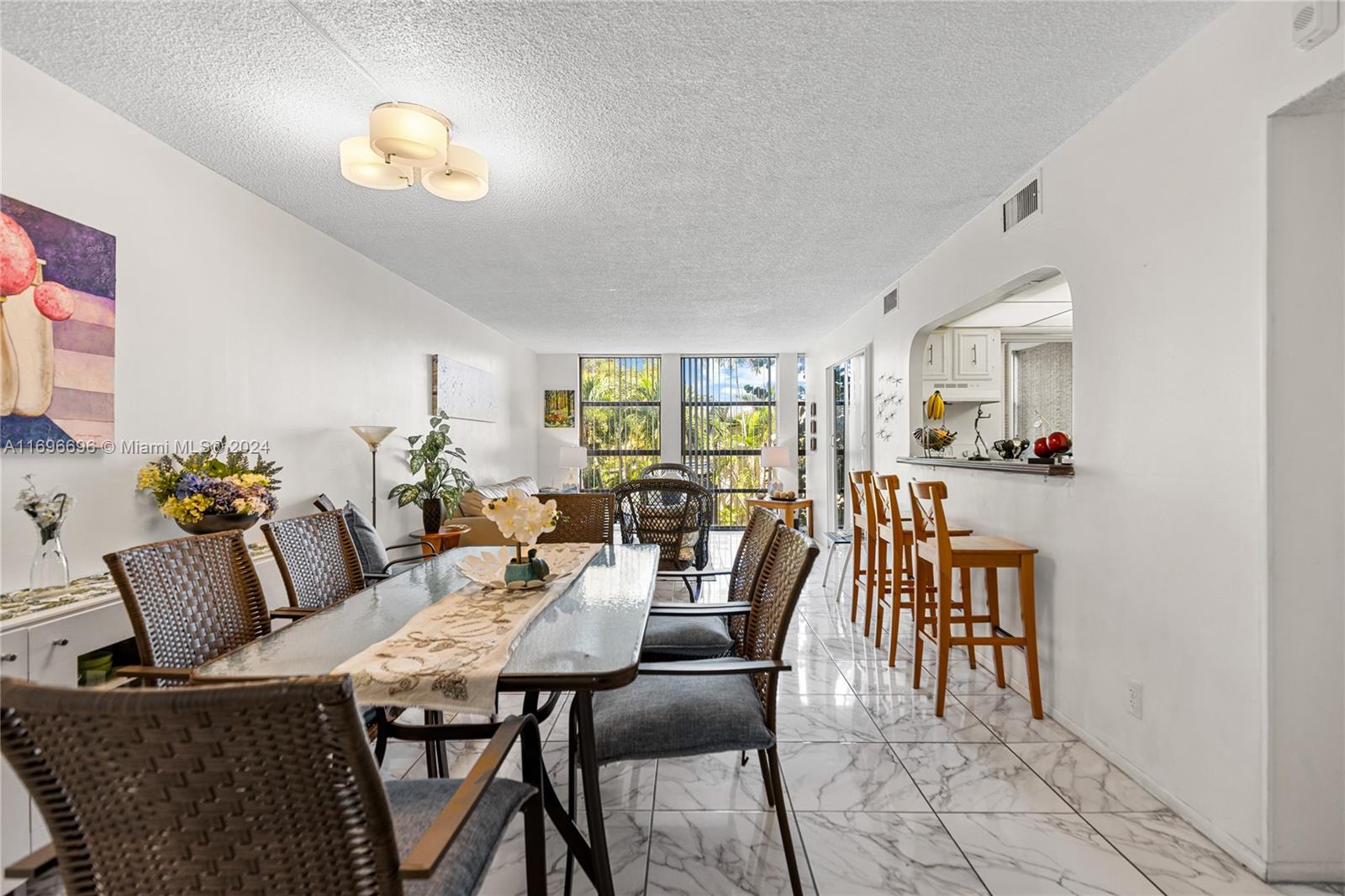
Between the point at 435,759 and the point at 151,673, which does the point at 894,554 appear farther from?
the point at 151,673

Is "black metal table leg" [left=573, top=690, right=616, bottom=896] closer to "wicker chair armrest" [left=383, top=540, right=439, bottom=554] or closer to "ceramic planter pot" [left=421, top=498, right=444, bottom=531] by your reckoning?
"wicker chair armrest" [left=383, top=540, right=439, bottom=554]

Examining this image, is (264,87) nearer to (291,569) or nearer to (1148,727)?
(291,569)

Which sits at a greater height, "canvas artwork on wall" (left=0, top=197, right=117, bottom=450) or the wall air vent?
the wall air vent

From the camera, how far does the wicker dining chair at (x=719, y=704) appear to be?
63.2 inches

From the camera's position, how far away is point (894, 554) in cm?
338

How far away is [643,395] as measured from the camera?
8.93 metres

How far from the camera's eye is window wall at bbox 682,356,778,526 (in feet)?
29.1

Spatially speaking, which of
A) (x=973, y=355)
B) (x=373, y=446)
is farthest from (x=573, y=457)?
(x=973, y=355)

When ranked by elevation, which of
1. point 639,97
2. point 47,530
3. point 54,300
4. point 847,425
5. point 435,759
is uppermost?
point 639,97

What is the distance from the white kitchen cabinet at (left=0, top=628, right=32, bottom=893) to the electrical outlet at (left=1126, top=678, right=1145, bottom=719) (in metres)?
3.39

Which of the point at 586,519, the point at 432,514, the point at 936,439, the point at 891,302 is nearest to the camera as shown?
the point at 586,519

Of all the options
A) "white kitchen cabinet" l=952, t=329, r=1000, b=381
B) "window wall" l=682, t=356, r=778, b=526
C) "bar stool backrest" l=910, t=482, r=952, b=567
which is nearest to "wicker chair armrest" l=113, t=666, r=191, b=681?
"bar stool backrest" l=910, t=482, r=952, b=567

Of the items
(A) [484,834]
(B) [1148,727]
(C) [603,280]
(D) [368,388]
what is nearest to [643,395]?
(C) [603,280]

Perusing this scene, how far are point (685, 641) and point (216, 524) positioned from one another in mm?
1908
